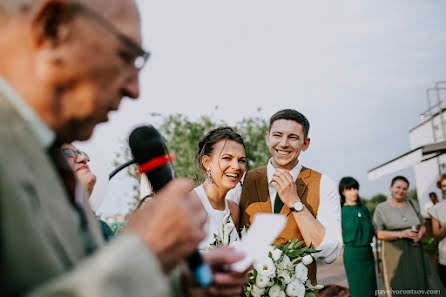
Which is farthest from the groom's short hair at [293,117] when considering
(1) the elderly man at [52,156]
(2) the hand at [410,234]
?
(2) the hand at [410,234]

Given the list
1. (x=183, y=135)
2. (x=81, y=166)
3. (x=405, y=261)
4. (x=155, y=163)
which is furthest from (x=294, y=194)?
(x=183, y=135)

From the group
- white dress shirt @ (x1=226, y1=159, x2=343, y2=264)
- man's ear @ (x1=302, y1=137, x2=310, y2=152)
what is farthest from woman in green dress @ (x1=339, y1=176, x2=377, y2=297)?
white dress shirt @ (x1=226, y1=159, x2=343, y2=264)

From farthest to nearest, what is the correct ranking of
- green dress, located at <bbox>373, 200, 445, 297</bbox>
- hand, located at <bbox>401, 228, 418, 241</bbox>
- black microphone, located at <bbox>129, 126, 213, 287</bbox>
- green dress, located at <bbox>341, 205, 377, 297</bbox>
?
green dress, located at <bbox>341, 205, 377, 297</bbox>, green dress, located at <bbox>373, 200, 445, 297</bbox>, hand, located at <bbox>401, 228, 418, 241</bbox>, black microphone, located at <bbox>129, 126, 213, 287</bbox>

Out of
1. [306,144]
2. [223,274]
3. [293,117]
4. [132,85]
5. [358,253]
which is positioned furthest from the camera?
[358,253]

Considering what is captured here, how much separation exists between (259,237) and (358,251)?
6.59 m

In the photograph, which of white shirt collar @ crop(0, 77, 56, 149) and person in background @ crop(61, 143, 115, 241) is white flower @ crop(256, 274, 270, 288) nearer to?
person in background @ crop(61, 143, 115, 241)

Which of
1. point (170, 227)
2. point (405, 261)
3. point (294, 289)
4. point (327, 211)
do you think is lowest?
point (405, 261)

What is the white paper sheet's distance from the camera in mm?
1441

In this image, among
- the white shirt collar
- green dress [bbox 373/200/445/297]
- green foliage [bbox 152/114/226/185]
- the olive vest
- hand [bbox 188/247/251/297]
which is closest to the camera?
the white shirt collar

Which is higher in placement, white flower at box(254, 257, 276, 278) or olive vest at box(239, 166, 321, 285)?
olive vest at box(239, 166, 321, 285)

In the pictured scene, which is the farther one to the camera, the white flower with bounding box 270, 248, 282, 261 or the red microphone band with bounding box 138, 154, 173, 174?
the white flower with bounding box 270, 248, 282, 261

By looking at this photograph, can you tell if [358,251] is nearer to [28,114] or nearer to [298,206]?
[298,206]

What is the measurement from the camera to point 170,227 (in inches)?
35.1

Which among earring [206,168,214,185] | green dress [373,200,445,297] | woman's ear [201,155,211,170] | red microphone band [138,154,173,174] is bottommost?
green dress [373,200,445,297]
